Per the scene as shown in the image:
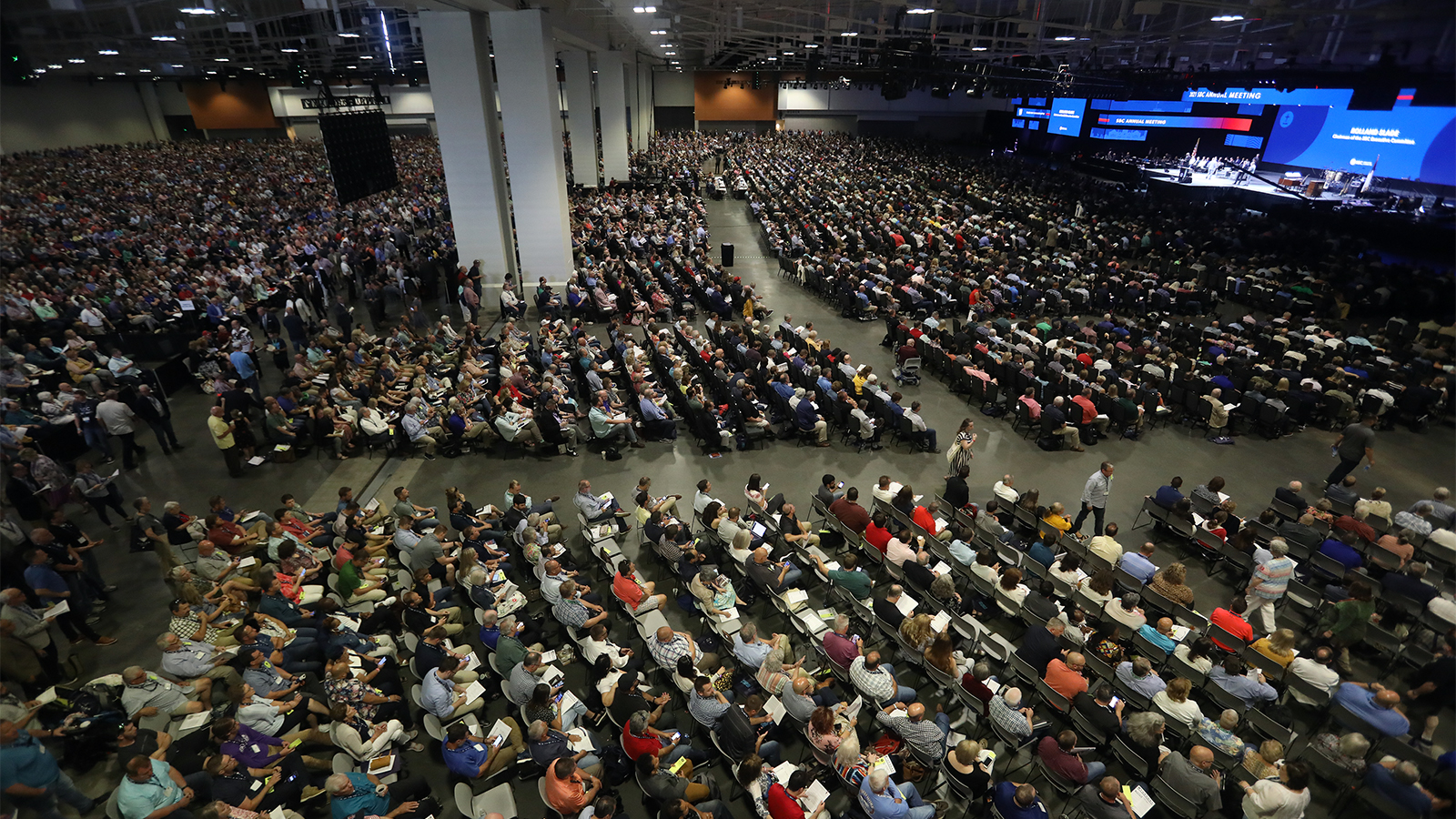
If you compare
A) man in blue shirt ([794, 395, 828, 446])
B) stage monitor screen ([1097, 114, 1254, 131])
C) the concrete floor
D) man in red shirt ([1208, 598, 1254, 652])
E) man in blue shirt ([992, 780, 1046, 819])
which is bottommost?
the concrete floor

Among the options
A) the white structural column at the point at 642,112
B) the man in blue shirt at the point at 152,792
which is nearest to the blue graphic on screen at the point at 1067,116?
the white structural column at the point at 642,112

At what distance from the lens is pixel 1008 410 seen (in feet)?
39.2

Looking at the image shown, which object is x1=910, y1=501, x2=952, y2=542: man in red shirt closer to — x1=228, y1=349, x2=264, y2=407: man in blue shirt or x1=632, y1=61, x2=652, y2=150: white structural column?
x1=228, y1=349, x2=264, y2=407: man in blue shirt

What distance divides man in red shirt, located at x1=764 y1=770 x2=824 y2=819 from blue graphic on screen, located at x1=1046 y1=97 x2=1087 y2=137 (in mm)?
43581

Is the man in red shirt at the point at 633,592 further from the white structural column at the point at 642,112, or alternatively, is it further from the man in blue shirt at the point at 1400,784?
the white structural column at the point at 642,112

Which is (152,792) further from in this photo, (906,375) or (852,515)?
(906,375)

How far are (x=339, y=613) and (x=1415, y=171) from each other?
95.7ft

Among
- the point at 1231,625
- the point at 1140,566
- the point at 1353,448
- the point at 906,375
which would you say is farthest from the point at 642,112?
the point at 1231,625

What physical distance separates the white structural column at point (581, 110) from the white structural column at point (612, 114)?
5.40ft

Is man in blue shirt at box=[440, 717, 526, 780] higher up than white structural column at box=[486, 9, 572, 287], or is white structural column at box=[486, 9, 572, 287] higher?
white structural column at box=[486, 9, 572, 287]

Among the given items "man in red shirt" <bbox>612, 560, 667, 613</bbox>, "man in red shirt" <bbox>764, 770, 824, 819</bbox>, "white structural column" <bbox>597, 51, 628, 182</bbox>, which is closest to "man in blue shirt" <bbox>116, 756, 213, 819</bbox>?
"man in red shirt" <bbox>612, 560, 667, 613</bbox>

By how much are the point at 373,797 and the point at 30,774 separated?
2.43 m

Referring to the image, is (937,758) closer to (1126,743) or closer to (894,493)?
(1126,743)

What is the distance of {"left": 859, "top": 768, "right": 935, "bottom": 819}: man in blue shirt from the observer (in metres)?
4.35
